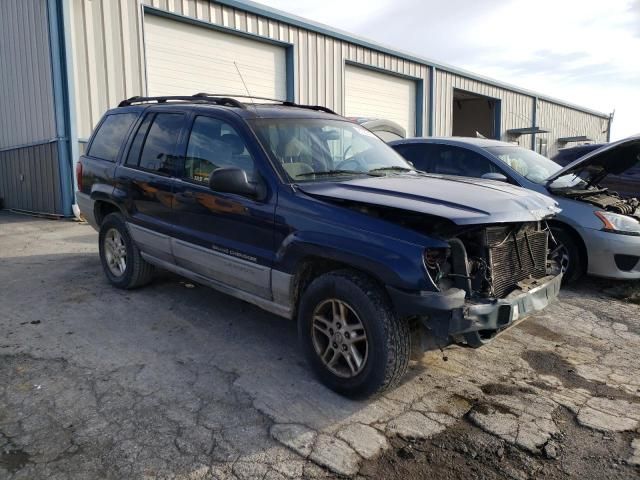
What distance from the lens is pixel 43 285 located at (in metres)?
5.55

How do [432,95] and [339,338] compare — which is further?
[432,95]

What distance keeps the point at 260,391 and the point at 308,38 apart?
12193 mm

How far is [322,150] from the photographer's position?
408cm

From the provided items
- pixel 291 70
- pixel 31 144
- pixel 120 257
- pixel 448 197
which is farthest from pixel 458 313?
pixel 291 70

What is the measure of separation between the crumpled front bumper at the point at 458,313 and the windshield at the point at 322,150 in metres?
1.28

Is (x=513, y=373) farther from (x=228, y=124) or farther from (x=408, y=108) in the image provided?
(x=408, y=108)

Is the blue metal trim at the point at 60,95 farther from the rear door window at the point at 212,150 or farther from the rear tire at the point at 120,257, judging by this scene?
the rear door window at the point at 212,150

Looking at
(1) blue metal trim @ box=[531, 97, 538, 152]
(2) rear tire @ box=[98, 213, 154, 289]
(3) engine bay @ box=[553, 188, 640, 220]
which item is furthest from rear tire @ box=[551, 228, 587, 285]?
(1) blue metal trim @ box=[531, 97, 538, 152]

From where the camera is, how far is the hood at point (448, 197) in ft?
9.72

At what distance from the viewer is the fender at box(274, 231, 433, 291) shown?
2.86 m

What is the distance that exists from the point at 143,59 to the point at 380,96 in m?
8.16

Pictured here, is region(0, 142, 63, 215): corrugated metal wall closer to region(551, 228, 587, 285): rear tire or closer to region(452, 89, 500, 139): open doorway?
region(551, 228, 587, 285): rear tire

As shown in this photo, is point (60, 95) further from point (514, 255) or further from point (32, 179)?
point (514, 255)

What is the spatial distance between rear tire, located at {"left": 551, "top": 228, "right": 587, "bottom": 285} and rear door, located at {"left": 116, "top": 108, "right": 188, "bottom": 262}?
13.5ft
